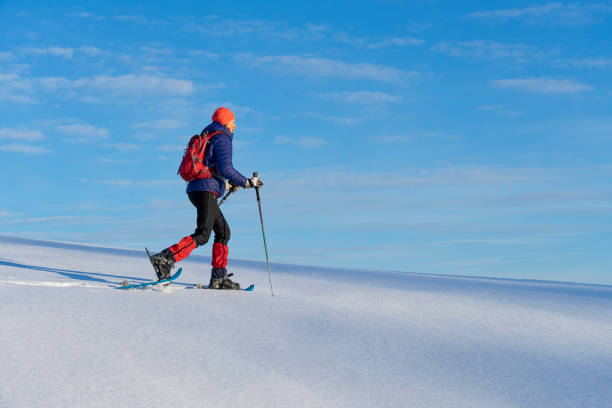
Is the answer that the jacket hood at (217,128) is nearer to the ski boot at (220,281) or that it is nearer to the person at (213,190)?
the person at (213,190)

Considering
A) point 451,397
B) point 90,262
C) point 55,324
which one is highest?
point 90,262

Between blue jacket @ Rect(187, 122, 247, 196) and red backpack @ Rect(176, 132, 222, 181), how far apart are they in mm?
52

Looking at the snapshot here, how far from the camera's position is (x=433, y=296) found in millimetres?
7016

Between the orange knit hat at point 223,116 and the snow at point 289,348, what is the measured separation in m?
1.95

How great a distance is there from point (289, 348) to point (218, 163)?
2.86 metres

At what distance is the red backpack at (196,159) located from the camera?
645 cm

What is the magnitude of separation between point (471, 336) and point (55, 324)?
3.32 meters

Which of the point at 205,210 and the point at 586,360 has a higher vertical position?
the point at 205,210

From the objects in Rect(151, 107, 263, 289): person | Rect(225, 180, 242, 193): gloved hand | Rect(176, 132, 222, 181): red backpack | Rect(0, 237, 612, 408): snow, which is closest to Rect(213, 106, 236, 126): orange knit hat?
Rect(151, 107, 263, 289): person

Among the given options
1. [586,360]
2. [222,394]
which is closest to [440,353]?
[586,360]

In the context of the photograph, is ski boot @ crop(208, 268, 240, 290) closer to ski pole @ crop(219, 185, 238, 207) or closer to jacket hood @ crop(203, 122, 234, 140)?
ski pole @ crop(219, 185, 238, 207)

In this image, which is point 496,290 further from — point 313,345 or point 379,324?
point 313,345

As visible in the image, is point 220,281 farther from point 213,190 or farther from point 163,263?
point 213,190

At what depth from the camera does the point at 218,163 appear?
6.45 m
